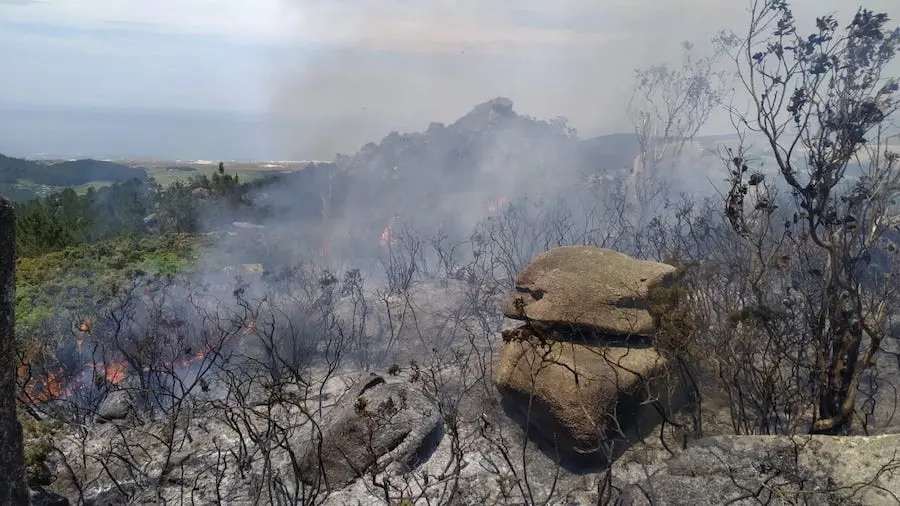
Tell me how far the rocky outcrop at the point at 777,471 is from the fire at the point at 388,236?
1316 centimetres

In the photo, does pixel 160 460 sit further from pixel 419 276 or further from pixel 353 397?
pixel 419 276

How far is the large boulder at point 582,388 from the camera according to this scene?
18.5ft

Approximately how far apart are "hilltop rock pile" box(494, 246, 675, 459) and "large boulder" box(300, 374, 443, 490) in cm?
99

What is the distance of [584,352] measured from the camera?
6.13 meters

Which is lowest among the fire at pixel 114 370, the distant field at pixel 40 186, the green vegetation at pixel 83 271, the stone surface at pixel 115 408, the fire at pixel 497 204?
the fire at pixel 114 370

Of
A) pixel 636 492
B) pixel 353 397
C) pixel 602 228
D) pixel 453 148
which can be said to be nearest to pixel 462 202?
pixel 453 148

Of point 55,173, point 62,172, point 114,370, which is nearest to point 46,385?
point 114,370

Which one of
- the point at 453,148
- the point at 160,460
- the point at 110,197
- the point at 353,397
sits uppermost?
the point at 453,148

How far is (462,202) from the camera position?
22.7 meters

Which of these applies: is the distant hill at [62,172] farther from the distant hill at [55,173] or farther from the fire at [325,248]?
the fire at [325,248]

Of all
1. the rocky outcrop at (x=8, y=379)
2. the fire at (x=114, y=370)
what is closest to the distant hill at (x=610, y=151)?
the fire at (x=114, y=370)

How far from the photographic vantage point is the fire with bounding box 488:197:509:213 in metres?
21.7

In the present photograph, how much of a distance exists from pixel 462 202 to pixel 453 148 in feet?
12.5

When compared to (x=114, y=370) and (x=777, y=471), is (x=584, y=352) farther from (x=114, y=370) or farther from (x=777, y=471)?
(x=114, y=370)
